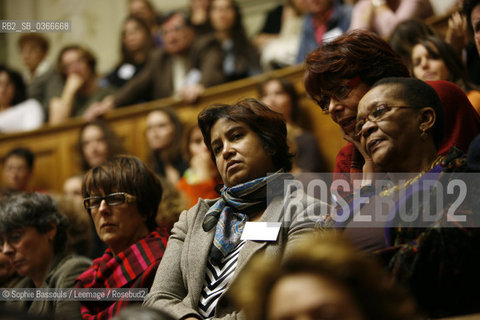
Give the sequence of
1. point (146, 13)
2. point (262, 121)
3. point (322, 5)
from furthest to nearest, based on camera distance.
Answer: point (146, 13) < point (322, 5) < point (262, 121)

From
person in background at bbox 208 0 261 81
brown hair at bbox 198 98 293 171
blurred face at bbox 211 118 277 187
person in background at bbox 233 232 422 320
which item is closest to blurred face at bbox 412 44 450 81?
brown hair at bbox 198 98 293 171

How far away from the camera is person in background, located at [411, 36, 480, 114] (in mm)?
2593

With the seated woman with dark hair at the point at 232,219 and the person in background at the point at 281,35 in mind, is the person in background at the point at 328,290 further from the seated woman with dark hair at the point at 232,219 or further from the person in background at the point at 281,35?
the person in background at the point at 281,35

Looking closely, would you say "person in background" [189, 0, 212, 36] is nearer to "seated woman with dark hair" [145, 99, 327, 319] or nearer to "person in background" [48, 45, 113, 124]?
"person in background" [48, 45, 113, 124]

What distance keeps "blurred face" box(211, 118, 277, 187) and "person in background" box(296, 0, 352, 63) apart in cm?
232

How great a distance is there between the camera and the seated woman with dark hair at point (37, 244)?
2.63 meters

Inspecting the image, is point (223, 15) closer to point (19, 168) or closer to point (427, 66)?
point (19, 168)

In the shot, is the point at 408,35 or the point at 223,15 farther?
the point at 223,15

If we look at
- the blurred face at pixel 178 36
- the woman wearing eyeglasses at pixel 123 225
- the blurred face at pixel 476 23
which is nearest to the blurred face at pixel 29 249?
the woman wearing eyeglasses at pixel 123 225

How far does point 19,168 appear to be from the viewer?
4914 millimetres

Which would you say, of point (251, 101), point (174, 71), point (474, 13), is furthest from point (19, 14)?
point (474, 13)

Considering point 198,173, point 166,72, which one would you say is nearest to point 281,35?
point 166,72

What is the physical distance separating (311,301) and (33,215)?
6.33 feet

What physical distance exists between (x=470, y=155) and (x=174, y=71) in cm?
419
